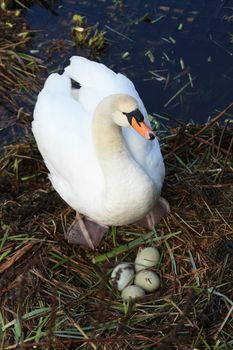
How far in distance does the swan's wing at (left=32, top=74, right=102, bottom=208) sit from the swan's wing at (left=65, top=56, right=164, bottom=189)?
75 millimetres

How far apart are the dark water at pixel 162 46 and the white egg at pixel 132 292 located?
149cm

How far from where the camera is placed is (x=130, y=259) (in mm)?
3434

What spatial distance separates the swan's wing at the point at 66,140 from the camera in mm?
3168

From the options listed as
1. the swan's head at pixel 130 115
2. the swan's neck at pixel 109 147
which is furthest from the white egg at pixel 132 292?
the swan's head at pixel 130 115

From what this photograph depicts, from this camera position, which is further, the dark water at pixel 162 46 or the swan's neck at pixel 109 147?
the dark water at pixel 162 46

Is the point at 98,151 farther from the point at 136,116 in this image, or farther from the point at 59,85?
the point at 59,85

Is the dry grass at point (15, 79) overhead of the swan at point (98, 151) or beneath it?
beneath

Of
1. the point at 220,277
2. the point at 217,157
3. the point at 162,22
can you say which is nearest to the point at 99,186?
the point at 220,277

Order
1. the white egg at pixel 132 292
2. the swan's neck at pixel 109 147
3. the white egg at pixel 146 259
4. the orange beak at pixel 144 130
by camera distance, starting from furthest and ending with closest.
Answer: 1. the white egg at pixel 146 259
2. the white egg at pixel 132 292
3. the swan's neck at pixel 109 147
4. the orange beak at pixel 144 130

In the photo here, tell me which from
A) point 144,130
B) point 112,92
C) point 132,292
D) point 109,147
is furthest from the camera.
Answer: point 112,92

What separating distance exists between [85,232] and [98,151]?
59cm

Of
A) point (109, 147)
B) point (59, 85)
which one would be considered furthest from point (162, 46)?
point (109, 147)

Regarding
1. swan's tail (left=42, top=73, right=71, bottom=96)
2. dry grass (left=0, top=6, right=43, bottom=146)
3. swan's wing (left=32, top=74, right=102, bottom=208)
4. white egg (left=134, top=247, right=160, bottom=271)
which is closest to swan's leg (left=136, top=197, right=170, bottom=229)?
white egg (left=134, top=247, right=160, bottom=271)

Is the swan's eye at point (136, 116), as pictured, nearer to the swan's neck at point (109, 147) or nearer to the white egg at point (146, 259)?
the swan's neck at point (109, 147)
